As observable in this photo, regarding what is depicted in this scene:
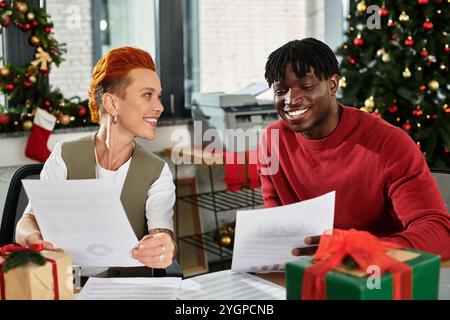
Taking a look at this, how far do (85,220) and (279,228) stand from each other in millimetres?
412

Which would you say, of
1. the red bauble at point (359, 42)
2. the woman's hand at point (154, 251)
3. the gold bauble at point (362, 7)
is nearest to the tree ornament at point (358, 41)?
the red bauble at point (359, 42)

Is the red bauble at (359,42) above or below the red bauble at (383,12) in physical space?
below

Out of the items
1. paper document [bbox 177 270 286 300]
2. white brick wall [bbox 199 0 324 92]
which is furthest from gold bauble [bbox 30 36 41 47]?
paper document [bbox 177 270 286 300]

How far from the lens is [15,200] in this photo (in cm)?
206

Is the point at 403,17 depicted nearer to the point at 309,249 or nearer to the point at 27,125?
the point at 27,125

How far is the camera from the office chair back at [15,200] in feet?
6.73

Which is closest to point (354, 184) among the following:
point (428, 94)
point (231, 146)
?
point (231, 146)

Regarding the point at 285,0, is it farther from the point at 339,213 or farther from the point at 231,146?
the point at 339,213

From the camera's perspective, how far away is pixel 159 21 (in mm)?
4223

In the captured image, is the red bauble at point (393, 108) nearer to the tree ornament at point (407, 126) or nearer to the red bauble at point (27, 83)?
the tree ornament at point (407, 126)

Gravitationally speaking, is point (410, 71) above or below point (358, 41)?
below

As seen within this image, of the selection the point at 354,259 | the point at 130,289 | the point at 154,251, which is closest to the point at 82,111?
the point at 154,251

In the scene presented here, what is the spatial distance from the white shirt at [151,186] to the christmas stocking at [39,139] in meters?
1.77

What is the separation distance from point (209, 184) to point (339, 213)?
259cm
